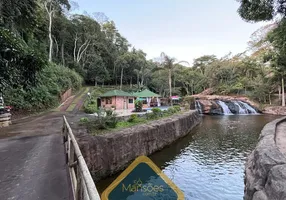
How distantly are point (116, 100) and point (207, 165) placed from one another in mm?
16972

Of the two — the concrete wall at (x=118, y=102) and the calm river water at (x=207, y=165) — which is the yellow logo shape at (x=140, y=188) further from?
the concrete wall at (x=118, y=102)

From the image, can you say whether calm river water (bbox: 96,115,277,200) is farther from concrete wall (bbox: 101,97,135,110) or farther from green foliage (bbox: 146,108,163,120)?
concrete wall (bbox: 101,97,135,110)

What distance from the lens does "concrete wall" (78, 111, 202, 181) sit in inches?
245

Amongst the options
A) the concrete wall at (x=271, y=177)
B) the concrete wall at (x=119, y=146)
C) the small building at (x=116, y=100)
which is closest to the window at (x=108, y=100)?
the small building at (x=116, y=100)

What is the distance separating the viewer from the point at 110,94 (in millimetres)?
23797

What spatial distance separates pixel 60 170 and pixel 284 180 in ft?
11.6

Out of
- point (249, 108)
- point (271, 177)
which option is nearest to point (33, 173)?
point (271, 177)

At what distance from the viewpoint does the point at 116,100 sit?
78.0ft

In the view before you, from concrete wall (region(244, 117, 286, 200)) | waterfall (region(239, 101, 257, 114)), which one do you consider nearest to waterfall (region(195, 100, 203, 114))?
waterfall (region(239, 101, 257, 114))

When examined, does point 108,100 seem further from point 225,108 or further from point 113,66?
point 113,66

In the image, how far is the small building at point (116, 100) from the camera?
23.8 meters

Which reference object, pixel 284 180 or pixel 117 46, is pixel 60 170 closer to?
pixel 284 180

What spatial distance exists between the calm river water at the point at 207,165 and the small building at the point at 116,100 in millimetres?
12456

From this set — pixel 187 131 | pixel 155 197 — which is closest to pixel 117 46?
pixel 187 131
